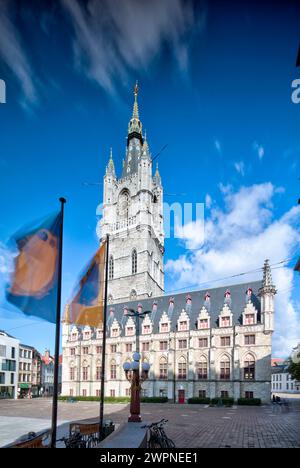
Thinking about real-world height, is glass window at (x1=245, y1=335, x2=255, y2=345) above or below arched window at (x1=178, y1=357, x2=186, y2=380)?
above

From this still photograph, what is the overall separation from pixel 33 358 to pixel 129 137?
208ft

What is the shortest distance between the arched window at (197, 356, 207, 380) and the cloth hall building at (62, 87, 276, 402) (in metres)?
0.13

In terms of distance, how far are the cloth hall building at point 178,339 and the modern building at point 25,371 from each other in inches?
836

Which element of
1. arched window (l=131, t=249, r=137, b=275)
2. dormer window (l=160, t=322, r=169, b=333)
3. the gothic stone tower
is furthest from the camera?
arched window (l=131, t=249, r=137, b=275)

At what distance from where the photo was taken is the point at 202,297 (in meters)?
54.3

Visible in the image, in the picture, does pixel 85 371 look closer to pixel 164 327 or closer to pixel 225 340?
pixel 164 327

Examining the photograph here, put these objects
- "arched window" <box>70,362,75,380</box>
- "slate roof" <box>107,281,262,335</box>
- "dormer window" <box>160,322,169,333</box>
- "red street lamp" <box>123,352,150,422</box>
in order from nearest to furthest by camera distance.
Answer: "red street lamp" <box>123,352,150,422</box>, "slate roof" <box>107,281,262,335</box>, "dormer window" <box>160,322,169,333</box>, "arched window" <box>70,362,75,380</box>

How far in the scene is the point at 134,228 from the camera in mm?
78688

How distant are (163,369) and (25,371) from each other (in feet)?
141

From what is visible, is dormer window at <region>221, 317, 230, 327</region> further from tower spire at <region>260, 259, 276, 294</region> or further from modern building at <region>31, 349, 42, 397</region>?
modern building at <region>31, 349, 42, 397</region>

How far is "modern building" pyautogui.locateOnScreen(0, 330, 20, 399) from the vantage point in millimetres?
69875

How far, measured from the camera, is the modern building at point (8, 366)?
69875mm

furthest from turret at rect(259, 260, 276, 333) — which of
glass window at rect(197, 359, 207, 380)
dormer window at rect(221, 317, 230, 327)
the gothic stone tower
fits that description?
the gothic stone tower

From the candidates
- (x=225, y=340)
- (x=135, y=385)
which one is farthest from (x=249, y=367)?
(x=135, y=385)
